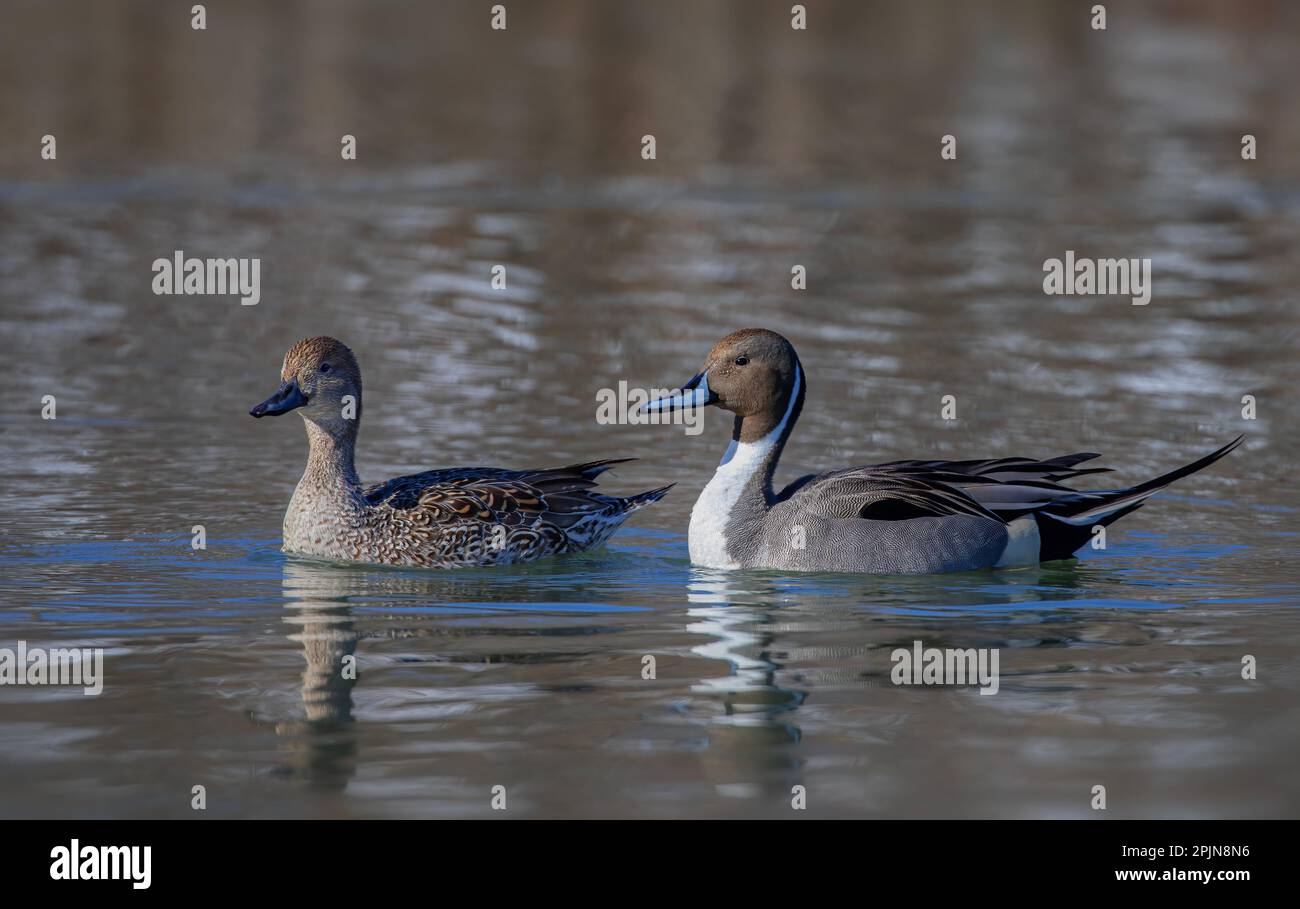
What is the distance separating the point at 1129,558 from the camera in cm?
1183

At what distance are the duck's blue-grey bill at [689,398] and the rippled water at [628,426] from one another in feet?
2.90

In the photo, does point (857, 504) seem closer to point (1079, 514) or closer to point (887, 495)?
point (887, 495)

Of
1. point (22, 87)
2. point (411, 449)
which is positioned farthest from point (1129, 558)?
point (22, 87)

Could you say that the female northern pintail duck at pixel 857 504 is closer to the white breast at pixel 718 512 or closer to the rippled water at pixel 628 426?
the white breast at pixel 718 512

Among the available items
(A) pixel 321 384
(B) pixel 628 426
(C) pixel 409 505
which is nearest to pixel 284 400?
(A) pixel 321 384

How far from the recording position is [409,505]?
37.5 ft

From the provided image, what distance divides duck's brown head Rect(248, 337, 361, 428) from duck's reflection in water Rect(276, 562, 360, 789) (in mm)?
858

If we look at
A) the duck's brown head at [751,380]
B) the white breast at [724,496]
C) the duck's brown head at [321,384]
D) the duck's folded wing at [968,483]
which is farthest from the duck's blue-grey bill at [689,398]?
the duck's brown head at [321,384]

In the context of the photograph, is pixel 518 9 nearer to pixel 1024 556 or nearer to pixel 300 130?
pixel 300 130

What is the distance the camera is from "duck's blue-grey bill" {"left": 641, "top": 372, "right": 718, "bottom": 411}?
11.5m

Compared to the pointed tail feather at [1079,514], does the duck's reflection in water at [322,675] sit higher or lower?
lower

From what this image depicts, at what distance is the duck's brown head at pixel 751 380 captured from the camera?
11.6 metres

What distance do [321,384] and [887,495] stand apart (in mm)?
3133

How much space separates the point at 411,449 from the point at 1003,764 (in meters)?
7.10
